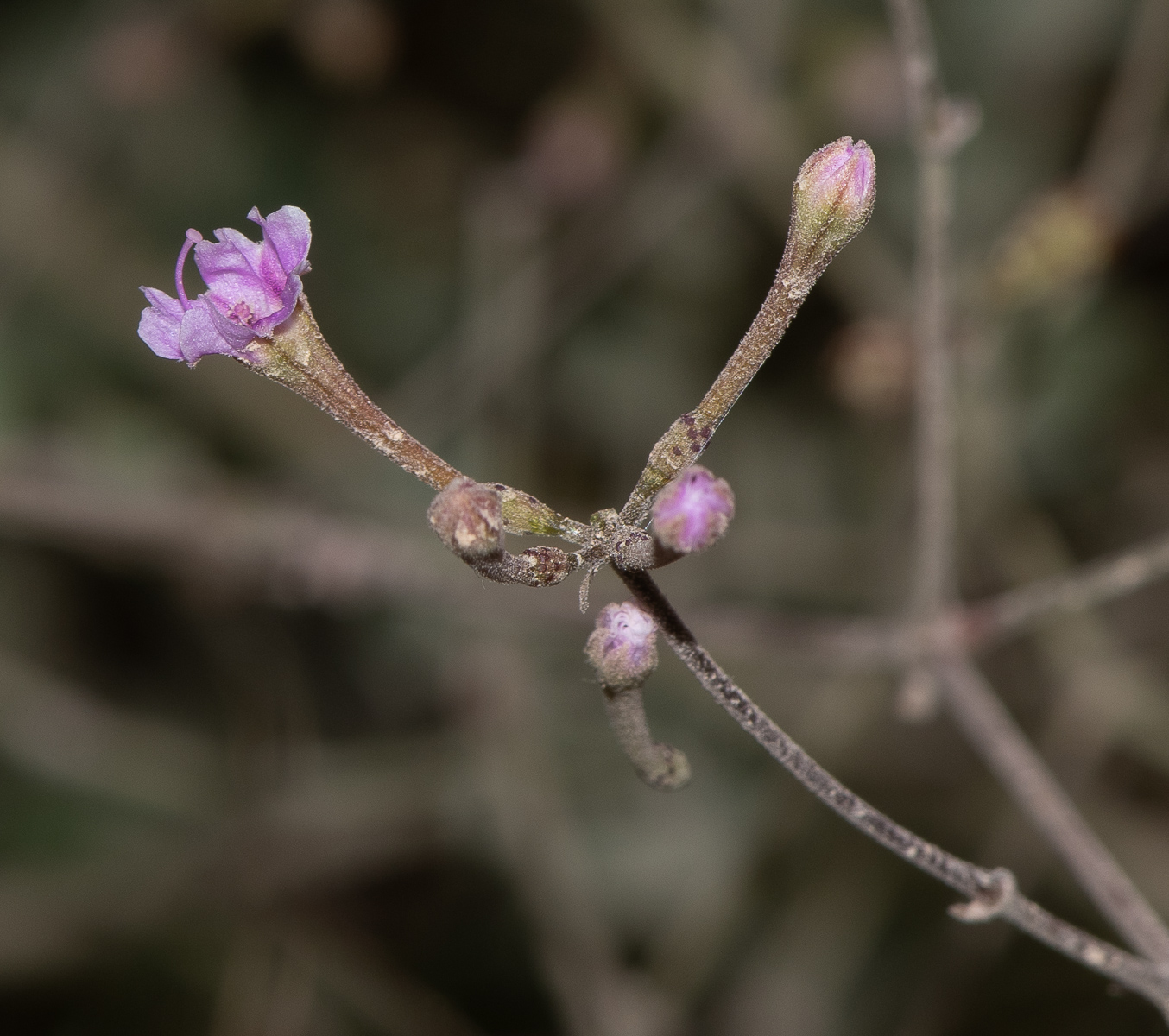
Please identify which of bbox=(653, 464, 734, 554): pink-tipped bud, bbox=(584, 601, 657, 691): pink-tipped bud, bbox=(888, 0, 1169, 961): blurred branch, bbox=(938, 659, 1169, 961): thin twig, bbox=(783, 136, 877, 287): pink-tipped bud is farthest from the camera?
bbox=(888, 0, 1169, 961): blurred branch

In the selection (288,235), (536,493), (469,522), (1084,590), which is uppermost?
(536,493)

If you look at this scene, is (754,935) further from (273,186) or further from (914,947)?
(273,186)

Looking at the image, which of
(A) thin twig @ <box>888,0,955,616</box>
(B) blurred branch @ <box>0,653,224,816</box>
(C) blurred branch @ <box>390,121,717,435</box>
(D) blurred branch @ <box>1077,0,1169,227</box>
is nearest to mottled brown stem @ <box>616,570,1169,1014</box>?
(A) thin twig @ <box>888,0,955,616</box>

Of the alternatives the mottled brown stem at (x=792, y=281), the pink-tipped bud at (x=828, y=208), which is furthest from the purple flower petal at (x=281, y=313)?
the pink-tipped bud at (x=828, y=208)

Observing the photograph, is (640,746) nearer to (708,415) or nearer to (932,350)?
(708,415)

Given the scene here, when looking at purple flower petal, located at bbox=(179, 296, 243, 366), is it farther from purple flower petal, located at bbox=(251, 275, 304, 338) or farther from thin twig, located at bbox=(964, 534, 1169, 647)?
thin twig, located at bbox=(964, 534, 1169, 647)

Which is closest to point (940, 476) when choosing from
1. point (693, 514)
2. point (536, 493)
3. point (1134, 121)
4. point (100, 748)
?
point (693, 514)
